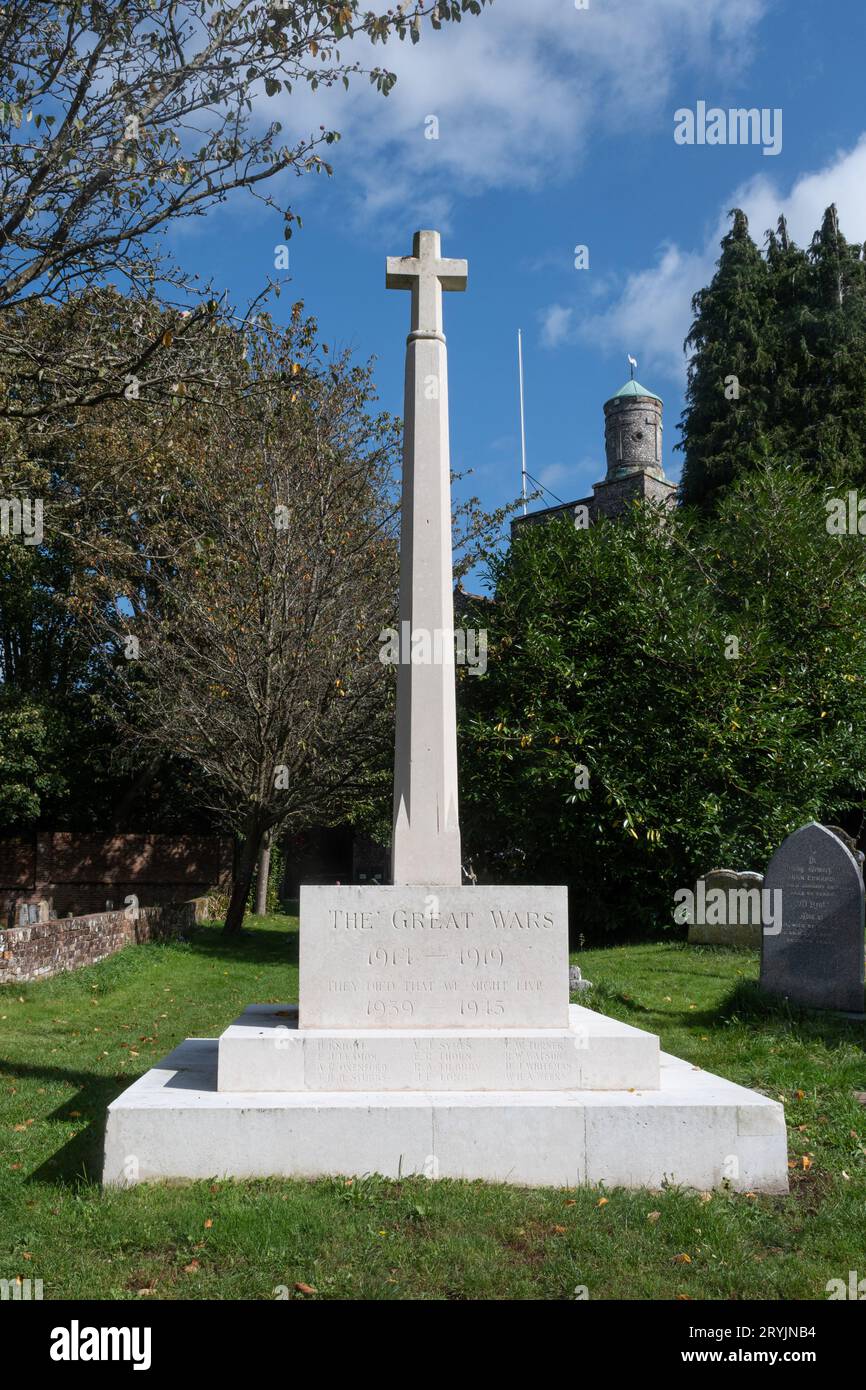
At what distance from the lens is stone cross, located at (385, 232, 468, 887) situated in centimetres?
676

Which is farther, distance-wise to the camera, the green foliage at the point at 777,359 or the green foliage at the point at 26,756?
the green foliage at the point at 777,359

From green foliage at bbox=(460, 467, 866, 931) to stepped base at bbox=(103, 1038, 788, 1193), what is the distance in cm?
1076

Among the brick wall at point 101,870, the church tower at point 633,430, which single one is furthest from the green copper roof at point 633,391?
the brick wall at point 101,870

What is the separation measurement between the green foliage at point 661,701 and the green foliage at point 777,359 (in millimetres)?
13329

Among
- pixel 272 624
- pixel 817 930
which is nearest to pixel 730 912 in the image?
pixel 817 930

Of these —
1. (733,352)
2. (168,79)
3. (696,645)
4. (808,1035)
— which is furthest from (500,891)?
(733,352)

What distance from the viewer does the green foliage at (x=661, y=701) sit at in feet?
55.0

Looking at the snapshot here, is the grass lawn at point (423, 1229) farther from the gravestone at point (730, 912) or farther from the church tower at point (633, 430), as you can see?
the church tower at point (633, 430)

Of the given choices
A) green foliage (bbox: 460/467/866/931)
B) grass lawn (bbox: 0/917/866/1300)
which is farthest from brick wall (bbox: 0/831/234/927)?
grass lawn (bbox: 0/917/866/1300)

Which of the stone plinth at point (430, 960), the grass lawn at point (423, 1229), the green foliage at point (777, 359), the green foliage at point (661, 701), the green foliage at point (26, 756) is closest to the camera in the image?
the grass lawn at point (423, 1229)

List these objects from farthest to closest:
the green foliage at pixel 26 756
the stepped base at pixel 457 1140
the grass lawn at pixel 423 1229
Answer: the green foliage at pixel 26 756 → the stepped base at pixel 457 1140 → the grass lawn at pixel 423 1229

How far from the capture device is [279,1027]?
20.6ft

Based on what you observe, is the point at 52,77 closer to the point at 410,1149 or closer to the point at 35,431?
the point at 35,431

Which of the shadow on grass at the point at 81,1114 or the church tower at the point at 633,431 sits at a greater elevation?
the church tower at the point at 633,431
